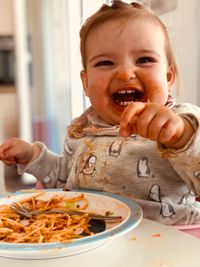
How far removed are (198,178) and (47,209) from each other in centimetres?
25

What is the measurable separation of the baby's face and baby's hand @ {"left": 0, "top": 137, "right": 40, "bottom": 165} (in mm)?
214

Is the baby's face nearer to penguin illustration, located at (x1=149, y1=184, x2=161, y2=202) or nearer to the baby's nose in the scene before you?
the baby's nose

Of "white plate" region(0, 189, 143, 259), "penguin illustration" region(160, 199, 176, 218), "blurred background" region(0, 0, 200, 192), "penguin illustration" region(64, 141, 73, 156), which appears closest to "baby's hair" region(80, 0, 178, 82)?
"penguin illustration" region(64, 141, 73, 156)

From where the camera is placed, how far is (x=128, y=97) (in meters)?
0.88

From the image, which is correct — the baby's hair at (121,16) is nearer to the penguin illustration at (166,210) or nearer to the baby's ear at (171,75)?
the baby's ear at (171,75)

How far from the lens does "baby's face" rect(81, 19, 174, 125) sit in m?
0.88

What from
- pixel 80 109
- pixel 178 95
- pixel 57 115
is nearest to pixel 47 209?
pixel 178 95

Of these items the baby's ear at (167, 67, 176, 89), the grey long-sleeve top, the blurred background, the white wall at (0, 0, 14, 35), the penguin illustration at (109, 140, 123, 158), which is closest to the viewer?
the grey long-sleeve top

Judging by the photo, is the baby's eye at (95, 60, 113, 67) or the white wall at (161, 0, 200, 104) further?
the white wall at (161, 0, 200, 104)

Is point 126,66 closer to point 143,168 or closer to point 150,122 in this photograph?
point 143,168

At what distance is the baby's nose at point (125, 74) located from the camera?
856 mm

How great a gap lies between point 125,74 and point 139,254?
16.2 inches

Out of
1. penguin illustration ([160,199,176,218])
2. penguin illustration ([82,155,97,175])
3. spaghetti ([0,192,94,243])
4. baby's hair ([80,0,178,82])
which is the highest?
baby's hair ([80,0,178,82])

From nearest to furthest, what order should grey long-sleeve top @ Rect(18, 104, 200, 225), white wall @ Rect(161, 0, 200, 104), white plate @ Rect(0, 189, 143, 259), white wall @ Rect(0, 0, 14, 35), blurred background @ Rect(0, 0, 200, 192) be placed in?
1. white plate @ Rect(0, 189, 143, 259)
2. grey long-sleeve top @ Rect(18, 104, 200, 225)
3. white wall @ Rect(161, 0, 200, 104)
4. blurred background @ Rect(0, 0, 200, 192)
5. white wall @ Rect(0, 0, 14, 35)
